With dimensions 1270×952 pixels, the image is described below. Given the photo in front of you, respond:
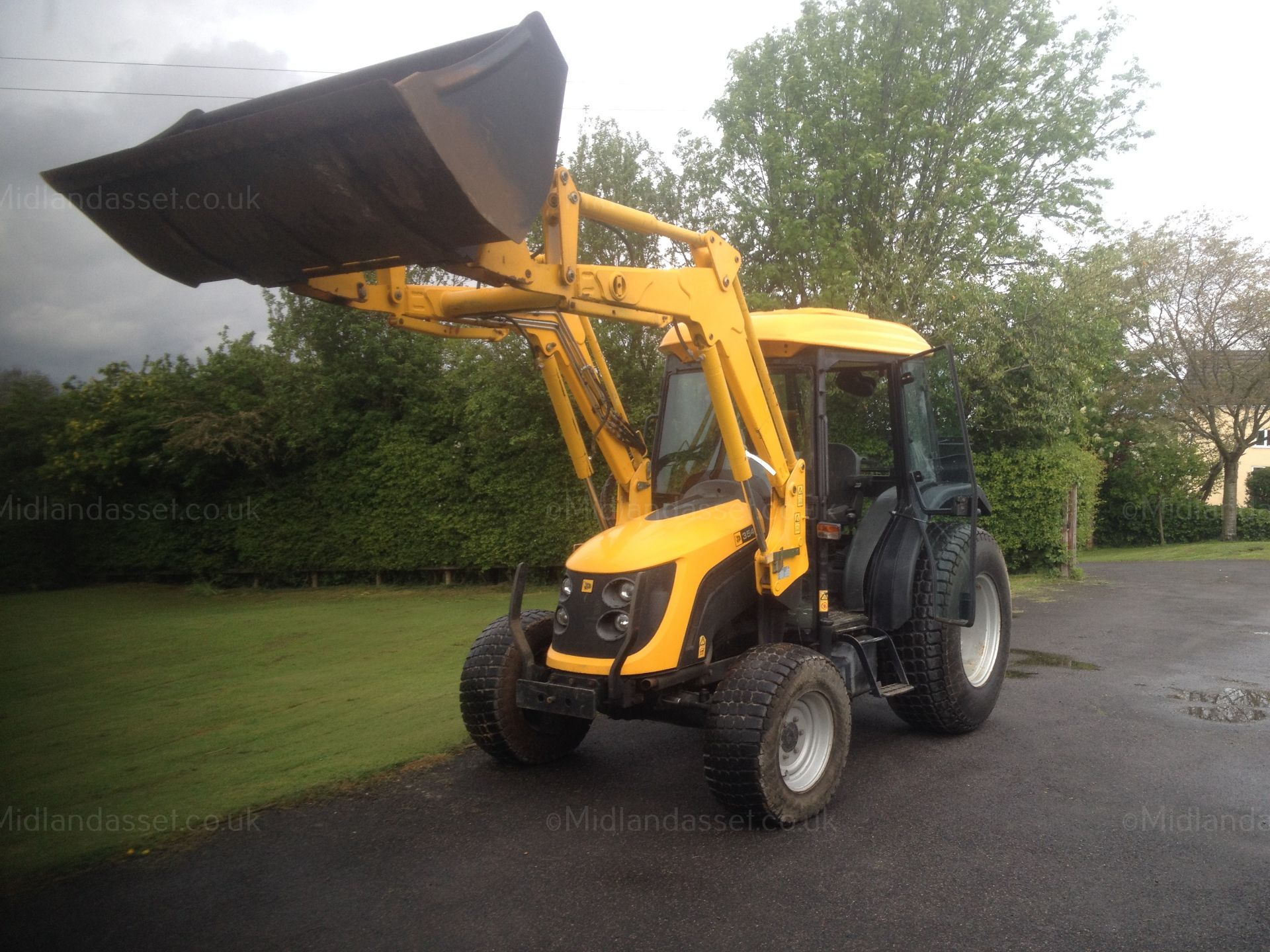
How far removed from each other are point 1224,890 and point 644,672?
98.2 inches

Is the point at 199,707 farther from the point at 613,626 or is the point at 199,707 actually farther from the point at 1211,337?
the point at 1211,337

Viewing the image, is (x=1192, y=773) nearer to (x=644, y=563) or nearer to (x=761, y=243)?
(x=644, y=563)

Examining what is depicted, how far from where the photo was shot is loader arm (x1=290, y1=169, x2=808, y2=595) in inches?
156

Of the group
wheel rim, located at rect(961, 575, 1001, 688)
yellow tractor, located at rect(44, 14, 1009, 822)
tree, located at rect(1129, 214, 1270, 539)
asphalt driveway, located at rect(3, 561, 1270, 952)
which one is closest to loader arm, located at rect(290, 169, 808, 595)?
yellow tractor, located at rect(44, 14, 1009, 822)

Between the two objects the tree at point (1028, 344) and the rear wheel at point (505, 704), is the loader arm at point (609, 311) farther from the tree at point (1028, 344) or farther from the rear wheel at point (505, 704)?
the tree at point (1028, 344)

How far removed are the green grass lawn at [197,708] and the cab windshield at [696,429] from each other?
2222 mm

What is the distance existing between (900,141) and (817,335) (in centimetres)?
1151

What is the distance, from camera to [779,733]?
4293 mm

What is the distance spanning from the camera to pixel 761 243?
15617 mm

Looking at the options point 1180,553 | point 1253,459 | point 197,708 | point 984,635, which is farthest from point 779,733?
point 1253,459

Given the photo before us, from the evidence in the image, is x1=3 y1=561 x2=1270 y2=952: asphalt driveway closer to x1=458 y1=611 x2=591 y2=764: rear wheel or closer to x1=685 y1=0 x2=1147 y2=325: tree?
x1=458 y1=611 x2=591 y2=764: rear wheel

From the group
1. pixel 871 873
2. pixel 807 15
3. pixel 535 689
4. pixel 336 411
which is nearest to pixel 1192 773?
pixel 871 873

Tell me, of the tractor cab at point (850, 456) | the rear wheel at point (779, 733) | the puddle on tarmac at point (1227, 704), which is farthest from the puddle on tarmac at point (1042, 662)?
the rear wheel at point (779, 733)

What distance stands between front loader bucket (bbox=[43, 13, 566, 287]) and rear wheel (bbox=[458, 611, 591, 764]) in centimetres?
232
